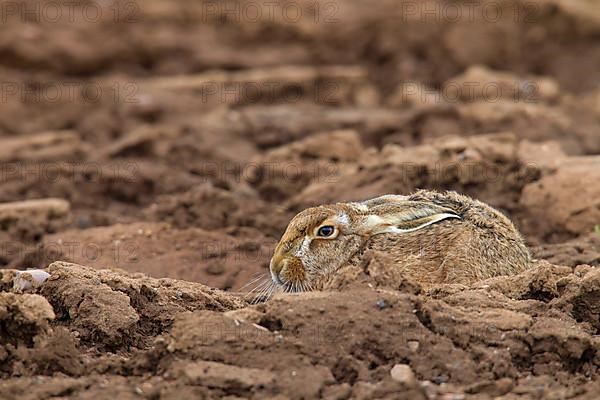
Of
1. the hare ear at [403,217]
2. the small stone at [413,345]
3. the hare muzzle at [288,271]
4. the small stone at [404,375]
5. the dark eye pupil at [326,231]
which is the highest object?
the hare ear at [403,217]

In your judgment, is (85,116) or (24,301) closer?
(24,301)

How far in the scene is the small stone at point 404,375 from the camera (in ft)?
18.4

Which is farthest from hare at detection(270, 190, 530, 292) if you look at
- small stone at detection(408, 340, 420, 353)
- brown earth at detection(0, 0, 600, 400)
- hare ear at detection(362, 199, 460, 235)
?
small stone at detection(408, 340, 420, 353)

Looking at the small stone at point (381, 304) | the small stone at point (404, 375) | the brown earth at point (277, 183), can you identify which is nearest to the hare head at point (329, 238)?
the brown earth at point (277, 183)

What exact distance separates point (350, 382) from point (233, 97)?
8961mm

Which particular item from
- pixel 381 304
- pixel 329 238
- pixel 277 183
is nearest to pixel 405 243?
pixel 329 238

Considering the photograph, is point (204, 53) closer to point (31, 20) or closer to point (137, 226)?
point (31, 20)

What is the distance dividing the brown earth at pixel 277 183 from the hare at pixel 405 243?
1.30 feet

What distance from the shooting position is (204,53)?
15609 millimetres

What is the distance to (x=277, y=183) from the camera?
11.1 m

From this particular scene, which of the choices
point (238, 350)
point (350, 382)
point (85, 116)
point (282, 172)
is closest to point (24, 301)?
point (238, 350)

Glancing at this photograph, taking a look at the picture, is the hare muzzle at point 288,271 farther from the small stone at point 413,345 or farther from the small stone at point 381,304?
the small stone at point 413,345

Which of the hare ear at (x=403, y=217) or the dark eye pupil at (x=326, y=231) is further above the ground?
the hare ear at (x=403, y=217)

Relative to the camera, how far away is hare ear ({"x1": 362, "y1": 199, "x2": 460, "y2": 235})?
7707 millimetres
